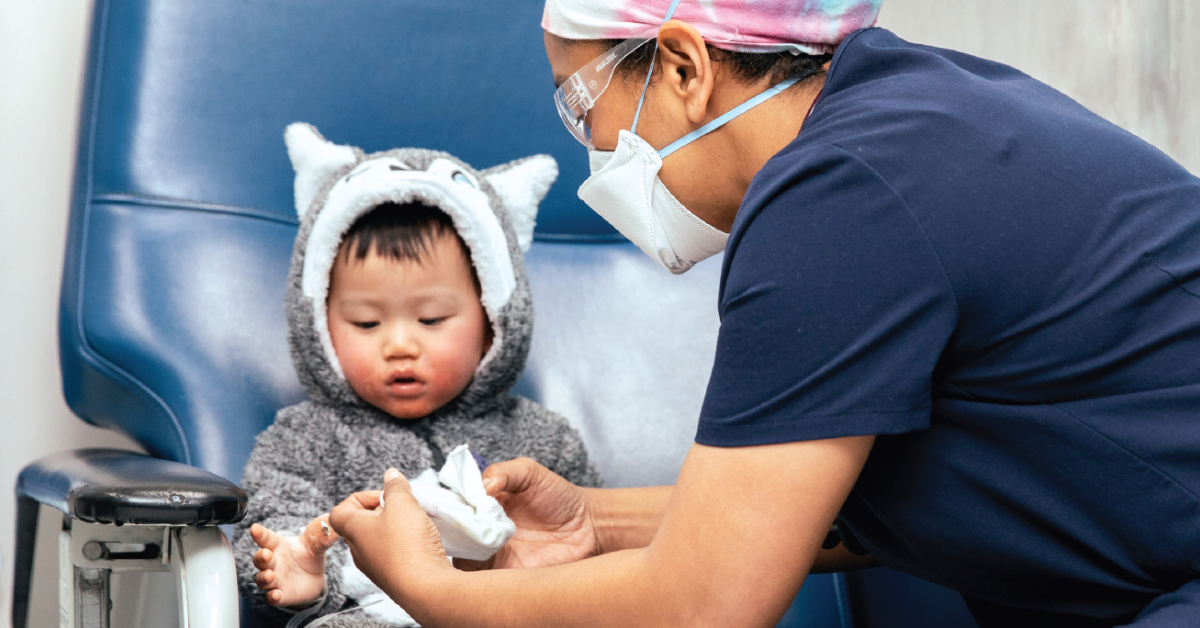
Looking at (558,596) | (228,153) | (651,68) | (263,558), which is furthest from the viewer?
(228,153)

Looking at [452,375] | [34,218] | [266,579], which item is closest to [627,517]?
[452,375]

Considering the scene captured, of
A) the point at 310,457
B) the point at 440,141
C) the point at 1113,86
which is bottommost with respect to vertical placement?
the point at 310,457

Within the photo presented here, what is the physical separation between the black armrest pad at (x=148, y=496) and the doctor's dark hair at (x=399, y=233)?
16.1 inches

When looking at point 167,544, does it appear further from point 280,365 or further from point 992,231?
point 992,231

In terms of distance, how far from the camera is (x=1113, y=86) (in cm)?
154

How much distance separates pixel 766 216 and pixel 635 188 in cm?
25

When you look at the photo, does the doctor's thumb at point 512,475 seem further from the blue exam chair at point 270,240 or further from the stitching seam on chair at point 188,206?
the stitching seam on chair at point 188,206

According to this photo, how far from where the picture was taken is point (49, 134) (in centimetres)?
149

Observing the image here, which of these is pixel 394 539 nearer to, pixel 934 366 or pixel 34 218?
pixel 934 366

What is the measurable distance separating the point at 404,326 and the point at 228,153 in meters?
0.41

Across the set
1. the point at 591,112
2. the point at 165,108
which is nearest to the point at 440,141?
the point at 165,108

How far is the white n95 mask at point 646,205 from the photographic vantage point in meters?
0.84

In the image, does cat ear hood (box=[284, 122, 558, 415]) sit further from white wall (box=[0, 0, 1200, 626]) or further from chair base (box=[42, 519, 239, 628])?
white wall (box=[0, 0, 1200, 626])

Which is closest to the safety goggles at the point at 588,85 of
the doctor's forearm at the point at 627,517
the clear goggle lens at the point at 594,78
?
the clear goggle lens at the point at 594,78
